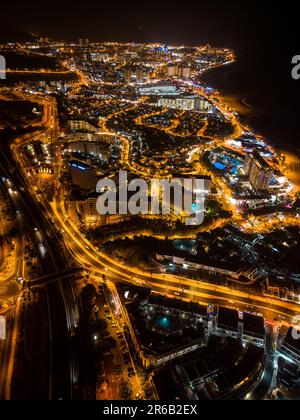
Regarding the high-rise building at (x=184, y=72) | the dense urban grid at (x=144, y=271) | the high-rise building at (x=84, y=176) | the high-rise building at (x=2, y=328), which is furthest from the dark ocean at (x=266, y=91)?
the high-rise building at (x=2, y=328)

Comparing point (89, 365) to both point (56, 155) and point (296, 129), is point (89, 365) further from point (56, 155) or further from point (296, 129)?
point (296, 129)

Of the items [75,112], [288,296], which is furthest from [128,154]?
[288,296]

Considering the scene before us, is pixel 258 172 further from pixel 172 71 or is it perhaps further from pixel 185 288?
pixel 172 71

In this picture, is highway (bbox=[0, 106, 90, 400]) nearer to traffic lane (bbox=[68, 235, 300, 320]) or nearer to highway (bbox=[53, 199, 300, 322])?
highway (bbox=[53, 199, 300, 322])

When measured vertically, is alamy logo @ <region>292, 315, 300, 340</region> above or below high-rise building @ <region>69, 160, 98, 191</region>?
below

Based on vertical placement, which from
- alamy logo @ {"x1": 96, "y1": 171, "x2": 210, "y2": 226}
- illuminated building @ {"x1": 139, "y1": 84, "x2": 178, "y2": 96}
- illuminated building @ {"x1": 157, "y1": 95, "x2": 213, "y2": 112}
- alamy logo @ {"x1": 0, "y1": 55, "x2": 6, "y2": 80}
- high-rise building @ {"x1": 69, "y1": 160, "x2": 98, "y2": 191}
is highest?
alamy logo @ {"x1": 0, "y1": 55, "x2": 6, "y2": 80}

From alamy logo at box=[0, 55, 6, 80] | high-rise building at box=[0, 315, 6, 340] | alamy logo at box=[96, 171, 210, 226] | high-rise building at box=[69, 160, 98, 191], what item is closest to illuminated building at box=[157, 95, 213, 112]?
alamy logo at box=[96, 171, 210, 226]

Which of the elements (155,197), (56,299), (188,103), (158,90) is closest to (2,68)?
(158,90)
